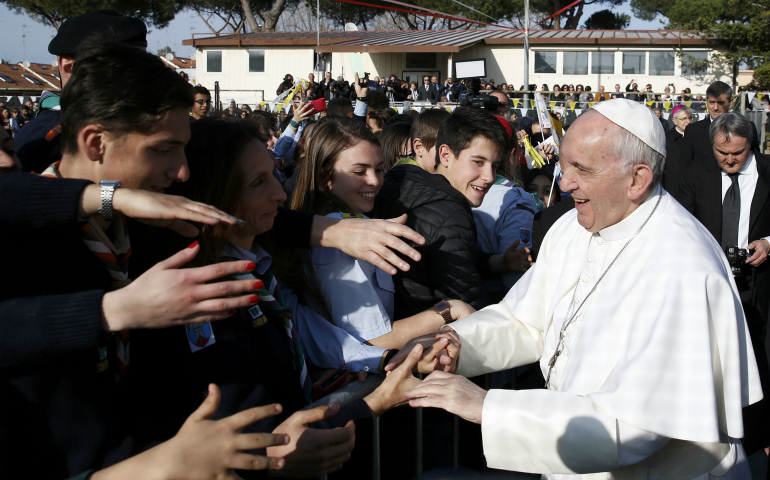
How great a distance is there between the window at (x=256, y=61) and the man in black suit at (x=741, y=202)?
28542mm

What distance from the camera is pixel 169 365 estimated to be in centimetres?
179

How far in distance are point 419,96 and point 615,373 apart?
23.7 meters

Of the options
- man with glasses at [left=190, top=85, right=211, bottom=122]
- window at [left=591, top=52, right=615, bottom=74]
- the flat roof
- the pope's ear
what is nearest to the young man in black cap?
the pope's ear

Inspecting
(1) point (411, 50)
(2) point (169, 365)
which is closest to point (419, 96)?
(1) point (411, 50)

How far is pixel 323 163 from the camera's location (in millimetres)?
3127

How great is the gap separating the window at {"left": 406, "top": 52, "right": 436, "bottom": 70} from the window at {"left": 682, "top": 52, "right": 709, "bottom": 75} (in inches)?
480

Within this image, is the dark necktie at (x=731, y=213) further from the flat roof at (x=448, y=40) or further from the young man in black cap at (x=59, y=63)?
the flat roof at (x=448, y=40)

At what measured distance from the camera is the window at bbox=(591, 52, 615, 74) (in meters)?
30.3

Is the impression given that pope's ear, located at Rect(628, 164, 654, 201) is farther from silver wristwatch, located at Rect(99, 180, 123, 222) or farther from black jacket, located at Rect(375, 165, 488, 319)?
silver wristwatch, located at Rect(99, 180, 123, 222)

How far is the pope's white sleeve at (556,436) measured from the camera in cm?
204

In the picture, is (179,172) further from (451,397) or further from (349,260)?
(451,397)

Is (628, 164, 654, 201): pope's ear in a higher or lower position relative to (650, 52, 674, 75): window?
lower

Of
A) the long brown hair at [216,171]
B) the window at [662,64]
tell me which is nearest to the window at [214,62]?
the window at [662,64]

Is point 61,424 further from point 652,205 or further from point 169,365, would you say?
point 652,205
